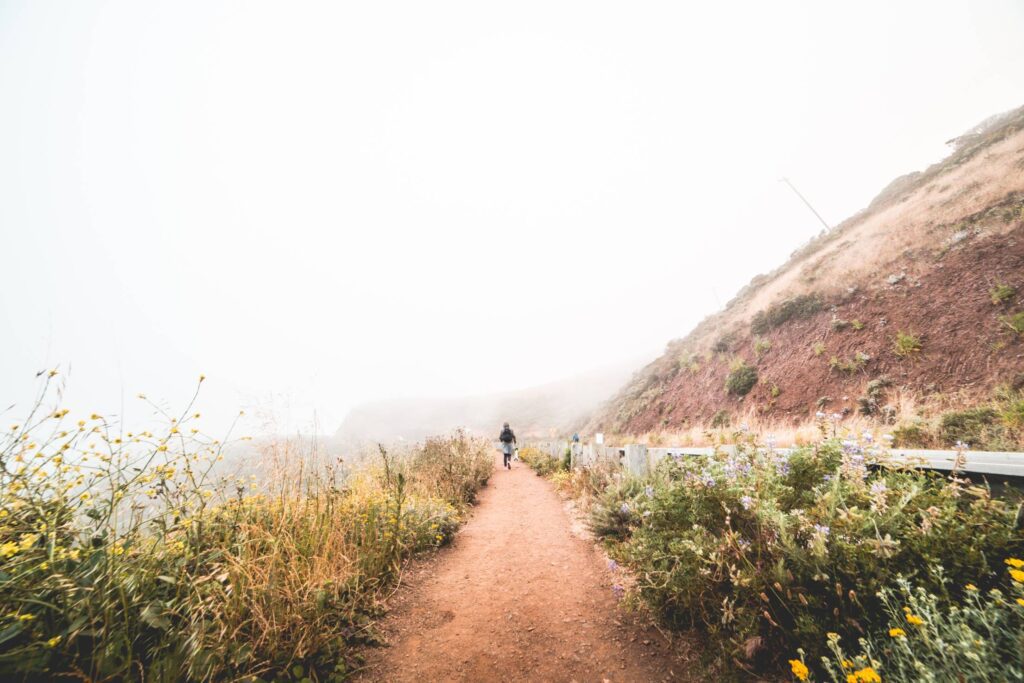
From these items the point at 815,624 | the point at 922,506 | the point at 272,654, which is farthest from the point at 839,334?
the point at 272,654

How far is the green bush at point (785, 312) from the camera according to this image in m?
17.6

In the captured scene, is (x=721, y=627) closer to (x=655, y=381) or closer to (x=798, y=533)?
(x=798, y=533)

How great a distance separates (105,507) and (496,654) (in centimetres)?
304

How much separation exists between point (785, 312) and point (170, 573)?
2267 cm

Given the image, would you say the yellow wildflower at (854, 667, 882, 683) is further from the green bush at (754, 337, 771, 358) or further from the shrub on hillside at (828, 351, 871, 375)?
the green bush at (754, 337, 771, 358)

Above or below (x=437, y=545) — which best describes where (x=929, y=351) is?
above

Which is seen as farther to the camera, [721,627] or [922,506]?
[721,627]

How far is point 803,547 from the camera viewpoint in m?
2.62

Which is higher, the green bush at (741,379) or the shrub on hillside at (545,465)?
the green bush at (741,379)

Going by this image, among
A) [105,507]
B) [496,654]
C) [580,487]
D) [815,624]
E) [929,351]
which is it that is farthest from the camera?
[929,351]

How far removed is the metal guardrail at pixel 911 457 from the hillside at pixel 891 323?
13.4 feet

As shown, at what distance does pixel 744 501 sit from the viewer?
2855 mm

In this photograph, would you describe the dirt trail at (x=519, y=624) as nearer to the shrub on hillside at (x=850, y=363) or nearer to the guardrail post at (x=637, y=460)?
the guardrail post at (x=637, y=460)

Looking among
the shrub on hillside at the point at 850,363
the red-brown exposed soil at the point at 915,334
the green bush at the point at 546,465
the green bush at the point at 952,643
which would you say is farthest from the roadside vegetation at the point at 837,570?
the shrub on hillside at the point at 850,363
